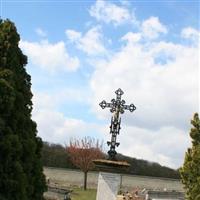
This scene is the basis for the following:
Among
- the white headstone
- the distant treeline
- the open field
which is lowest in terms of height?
the white headstone

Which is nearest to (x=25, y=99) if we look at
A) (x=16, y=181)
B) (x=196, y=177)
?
(x=16, y=181)

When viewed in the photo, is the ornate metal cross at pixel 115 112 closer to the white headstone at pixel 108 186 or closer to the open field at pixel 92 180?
the white headstone at pixel 108 186

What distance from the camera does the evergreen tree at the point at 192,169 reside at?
23031 millimetres

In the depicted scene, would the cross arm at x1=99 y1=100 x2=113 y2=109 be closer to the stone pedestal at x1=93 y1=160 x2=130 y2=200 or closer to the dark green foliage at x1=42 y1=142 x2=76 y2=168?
the stone pedestal at x1=93 y1=160 x2=130 y2=200

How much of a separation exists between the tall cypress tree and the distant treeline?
34.8 metres

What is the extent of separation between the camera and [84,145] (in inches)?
2035

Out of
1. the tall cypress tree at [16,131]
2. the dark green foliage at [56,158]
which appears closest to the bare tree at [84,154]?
the dark green foliage at [56,158]

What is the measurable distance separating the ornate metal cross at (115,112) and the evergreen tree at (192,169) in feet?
19.7

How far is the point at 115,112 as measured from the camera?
1856cm

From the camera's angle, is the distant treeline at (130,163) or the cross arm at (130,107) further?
the distant treeline at (130,163)

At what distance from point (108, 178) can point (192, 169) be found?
25.3 feet

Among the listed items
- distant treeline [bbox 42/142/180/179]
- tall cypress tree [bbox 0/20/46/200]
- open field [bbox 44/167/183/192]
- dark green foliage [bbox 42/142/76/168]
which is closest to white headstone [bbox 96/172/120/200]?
tall cypress tree [bbox 0/20/46/200]

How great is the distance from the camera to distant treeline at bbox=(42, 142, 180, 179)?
4894cm

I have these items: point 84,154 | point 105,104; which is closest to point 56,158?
point 84,154
